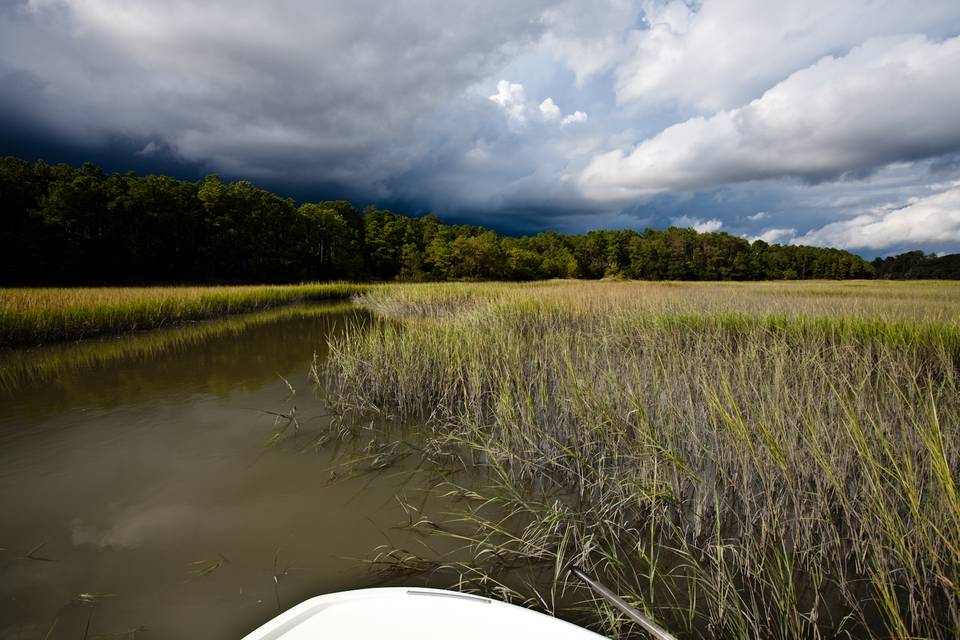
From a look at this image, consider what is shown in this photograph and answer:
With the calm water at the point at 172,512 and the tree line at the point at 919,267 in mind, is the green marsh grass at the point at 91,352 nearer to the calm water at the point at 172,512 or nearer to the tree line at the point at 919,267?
the calm water at the point at 172,512

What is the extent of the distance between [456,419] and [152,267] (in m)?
36.0

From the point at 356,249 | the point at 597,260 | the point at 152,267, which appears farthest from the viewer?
the point at 597,260

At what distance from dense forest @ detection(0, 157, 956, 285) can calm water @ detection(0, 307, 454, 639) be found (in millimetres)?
29838

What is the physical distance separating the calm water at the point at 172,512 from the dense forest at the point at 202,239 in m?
29.8

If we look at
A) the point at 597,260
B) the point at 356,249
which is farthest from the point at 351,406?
the point at 597,260

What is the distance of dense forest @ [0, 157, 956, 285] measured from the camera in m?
24.0

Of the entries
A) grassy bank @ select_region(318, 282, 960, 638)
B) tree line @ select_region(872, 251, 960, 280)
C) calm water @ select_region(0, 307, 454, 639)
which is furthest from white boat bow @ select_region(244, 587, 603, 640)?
tree line @ select_region(872, 251, 960, 280)

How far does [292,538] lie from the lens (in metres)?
2.18

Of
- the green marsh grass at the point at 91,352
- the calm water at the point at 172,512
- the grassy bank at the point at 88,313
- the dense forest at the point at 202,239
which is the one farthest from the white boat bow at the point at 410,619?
the dense forest at the point at 202,239

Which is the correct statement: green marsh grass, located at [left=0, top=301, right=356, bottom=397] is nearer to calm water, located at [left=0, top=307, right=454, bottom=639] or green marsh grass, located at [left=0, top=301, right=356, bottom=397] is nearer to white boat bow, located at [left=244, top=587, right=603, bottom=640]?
calm water, located at [left=0, top=307, right=454, bottom=639]

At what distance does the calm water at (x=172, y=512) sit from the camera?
1731mm

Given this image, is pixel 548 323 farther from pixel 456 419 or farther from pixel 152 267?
pixel 152 267

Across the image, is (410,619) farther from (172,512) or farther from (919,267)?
(919,267)

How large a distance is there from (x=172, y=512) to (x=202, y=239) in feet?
123
